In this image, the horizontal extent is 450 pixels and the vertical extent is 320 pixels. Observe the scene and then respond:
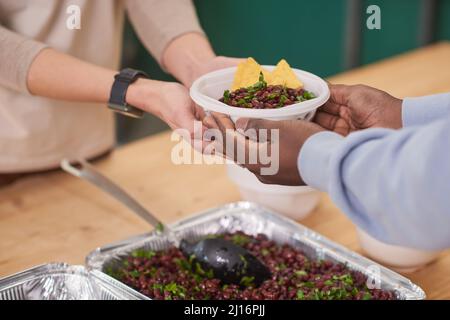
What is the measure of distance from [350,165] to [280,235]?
1.88 ft

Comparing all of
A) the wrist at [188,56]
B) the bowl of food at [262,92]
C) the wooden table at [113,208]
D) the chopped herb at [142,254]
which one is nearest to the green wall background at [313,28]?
the wooden table at [113,208]

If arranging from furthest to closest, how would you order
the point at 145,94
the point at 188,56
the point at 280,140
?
the point at 188,56, the point at 145,94, the point at 280,140

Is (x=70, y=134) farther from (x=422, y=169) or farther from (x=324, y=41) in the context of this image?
(x=324, y=41)

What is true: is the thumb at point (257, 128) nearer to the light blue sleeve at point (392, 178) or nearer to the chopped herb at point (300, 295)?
the light blue sleeve at point (392, 178)

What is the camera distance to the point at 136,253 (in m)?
1.37

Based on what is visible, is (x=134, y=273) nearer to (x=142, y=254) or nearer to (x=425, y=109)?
(x=142, y=254)

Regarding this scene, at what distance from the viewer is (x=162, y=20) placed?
1653 mm

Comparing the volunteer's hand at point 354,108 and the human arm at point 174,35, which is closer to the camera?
the volunteer's hand at point 354,108

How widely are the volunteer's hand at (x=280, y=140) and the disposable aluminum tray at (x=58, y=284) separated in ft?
1.18

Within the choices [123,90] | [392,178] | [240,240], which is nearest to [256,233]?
[240,240]

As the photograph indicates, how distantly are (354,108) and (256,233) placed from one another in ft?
1.37

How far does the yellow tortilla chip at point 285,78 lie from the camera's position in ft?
3.78

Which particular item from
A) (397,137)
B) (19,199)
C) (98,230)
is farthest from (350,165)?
(19,199)

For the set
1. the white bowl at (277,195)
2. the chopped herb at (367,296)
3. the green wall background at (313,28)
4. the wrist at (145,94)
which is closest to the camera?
the chopped herb at (367,296)
